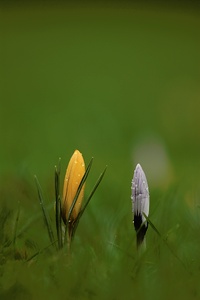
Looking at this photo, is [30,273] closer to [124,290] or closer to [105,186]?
[124,290]

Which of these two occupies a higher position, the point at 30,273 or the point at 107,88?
the point at 107,88

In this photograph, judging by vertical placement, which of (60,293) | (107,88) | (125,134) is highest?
(107,88)

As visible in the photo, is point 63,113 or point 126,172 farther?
point 63,113

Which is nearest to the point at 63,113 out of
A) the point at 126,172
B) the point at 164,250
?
the point at 126,172

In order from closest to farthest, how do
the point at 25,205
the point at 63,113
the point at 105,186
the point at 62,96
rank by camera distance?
1. the point at 25,205
2. the point at 105,186
3. the point at 63,113
4. the point at 62,96

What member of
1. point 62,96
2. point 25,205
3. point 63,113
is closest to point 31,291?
point 25,205

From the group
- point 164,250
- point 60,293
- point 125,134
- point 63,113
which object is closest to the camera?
point 60,293

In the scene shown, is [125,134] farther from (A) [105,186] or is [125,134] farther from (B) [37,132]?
(A) [105,186]
